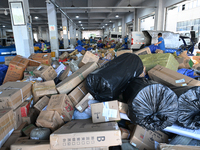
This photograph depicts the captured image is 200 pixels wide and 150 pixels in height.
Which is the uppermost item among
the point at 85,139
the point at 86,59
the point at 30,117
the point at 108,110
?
→ the point at 86,59

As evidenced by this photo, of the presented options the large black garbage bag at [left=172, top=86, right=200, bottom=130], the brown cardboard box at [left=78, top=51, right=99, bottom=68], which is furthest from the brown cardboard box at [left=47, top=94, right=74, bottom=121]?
the large black garbage bag at [left=172, top=86, right=200, bottom=130]

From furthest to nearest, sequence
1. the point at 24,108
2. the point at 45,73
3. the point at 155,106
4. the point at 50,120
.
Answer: the point at 45,73, the point at 24,108, the point at 50,120, the point at 155,106

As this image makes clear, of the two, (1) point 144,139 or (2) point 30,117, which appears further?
(2) point 30,117

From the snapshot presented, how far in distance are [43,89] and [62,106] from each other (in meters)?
0.64

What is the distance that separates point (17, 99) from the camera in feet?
6.51

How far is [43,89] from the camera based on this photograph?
2320 mm

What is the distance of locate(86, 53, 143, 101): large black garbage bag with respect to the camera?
6.06 ft

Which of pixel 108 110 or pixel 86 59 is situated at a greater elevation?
pixel 86 59

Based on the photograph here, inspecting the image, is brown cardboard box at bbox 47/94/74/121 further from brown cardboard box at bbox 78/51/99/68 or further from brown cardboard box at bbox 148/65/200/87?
brown cardboard box at bbox 148/65/200/87

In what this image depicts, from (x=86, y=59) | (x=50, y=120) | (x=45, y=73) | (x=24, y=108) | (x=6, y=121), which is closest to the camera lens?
(x=6, y=121)

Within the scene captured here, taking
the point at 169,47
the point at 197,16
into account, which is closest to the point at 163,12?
the point at 169,47

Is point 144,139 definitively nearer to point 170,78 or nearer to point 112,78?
point 112,78

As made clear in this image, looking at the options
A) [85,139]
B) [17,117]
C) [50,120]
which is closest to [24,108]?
[17,117]

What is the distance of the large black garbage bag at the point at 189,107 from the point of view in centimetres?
158
